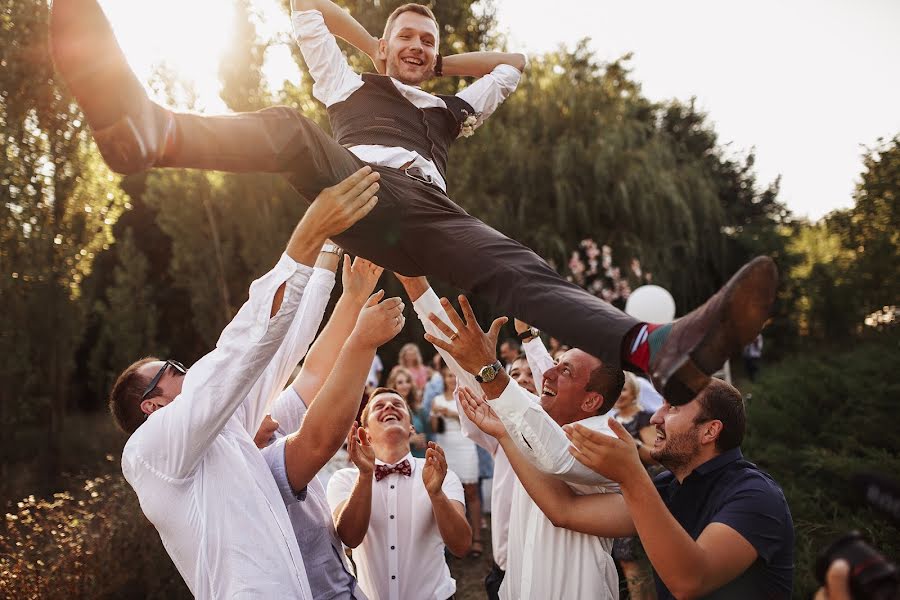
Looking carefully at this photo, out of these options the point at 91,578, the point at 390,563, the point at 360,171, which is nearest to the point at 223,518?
the point at 360,171

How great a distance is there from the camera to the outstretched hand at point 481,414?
9.56ft

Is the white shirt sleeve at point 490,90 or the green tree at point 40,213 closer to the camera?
the white shirt sleeve at point 490,90

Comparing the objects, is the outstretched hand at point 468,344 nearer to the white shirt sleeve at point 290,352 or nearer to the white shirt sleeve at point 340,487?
the white shirt sleeve at point 290,352

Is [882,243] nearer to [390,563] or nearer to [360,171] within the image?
[390,563]

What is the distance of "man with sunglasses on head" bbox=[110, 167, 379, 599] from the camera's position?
7.36 feet

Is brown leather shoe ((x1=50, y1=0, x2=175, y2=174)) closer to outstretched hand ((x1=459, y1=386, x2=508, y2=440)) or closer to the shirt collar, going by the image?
outstretched hand ((x1=459, y1=386, x2=508, y2=440))

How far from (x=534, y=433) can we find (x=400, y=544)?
1.45 metres

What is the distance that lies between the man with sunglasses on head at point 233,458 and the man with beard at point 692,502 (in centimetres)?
85

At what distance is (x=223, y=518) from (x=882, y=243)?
438 inches

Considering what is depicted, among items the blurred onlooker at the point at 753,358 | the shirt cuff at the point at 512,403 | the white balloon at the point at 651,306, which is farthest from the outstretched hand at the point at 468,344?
the blurred onlooker at the point at 753,358

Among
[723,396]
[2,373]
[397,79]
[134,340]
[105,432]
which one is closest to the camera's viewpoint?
[723,396]

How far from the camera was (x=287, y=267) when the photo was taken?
226cm

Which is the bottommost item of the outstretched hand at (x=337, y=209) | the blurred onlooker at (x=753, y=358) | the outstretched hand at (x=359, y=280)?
the blurred onlooker at (x=753, y=358)

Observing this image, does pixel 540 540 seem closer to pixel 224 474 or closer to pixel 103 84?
pixel 224 474
